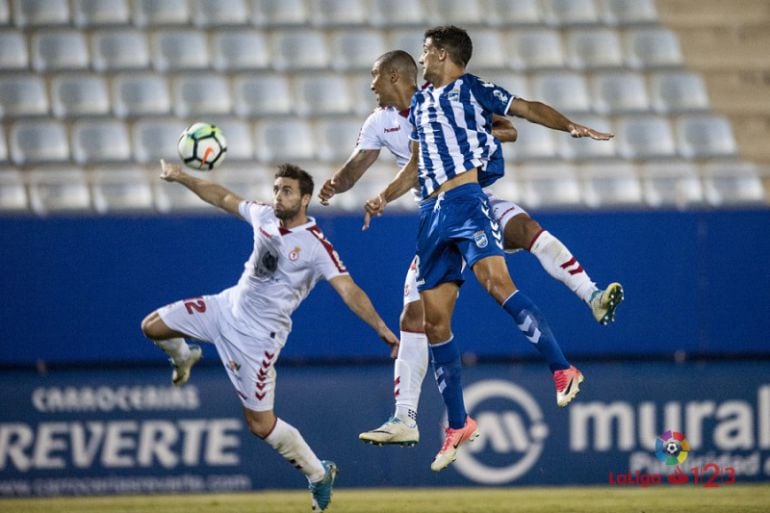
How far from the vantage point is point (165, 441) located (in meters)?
10.2

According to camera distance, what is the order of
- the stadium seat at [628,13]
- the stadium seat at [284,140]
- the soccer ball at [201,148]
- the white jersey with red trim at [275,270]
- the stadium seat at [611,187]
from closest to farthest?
the soccer ball at [201,148] → the white jersey with red trim at [275,270] → the stadium seat at [611,187] → the stadium seat at [284,140] → the stadium seat at [628,13]

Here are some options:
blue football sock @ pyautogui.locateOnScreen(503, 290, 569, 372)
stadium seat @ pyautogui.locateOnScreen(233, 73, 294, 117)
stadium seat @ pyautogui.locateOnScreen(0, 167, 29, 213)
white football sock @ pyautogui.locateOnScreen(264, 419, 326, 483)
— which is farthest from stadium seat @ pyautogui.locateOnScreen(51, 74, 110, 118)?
blue football sock @ pyautogui.locateOnScreen(503, 290, 569, 372)

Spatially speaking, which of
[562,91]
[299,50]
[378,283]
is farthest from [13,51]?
[562,91]

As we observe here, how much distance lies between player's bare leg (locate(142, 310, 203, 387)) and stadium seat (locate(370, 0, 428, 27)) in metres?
5.55

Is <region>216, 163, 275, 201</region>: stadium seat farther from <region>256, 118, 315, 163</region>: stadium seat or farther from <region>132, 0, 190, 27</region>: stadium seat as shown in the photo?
<region>132, 0, 190, 27</region>: stadium seat

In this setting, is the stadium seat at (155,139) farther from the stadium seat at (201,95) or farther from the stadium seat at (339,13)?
the stadium seat at (339,13)

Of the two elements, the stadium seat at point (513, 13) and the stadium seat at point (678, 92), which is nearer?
the stadium seat at point (678, 92)

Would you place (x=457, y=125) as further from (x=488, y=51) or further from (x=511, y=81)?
(x=488, y=51)

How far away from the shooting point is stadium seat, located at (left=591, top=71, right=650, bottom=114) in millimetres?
12594

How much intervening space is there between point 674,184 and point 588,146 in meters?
1.95

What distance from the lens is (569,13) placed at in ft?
43.6

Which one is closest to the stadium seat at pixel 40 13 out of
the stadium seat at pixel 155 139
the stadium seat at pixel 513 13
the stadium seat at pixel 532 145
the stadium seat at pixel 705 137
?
the stadium seat at pixel 155 139

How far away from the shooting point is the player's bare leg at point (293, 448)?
827cm

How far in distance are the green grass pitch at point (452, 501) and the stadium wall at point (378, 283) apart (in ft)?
3.70
